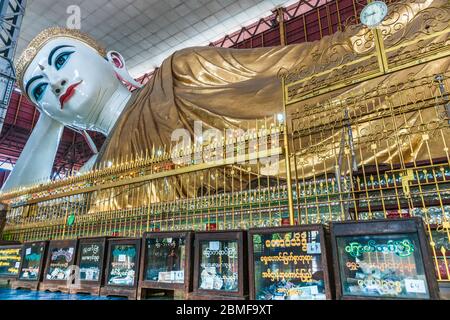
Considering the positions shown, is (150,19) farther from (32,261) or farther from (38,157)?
(32,261)

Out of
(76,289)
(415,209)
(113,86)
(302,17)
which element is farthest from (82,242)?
(302,17)

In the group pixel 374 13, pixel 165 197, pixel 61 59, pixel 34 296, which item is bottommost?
pixel 34 296

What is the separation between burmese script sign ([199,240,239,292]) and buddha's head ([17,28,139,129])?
14.1 ft

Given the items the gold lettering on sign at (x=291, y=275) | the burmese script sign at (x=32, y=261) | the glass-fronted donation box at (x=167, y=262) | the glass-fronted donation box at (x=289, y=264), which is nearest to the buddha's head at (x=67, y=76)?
the burmese script sign at (x=32, y=261)

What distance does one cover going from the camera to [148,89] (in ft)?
16.3

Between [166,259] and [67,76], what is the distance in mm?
4233

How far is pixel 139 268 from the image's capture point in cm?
196

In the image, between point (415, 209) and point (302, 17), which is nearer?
point (415, 209)

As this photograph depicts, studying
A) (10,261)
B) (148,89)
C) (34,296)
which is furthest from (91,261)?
(148,89)

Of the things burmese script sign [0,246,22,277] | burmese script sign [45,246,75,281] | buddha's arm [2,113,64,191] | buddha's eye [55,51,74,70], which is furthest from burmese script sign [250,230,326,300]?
buddha's arm [2,113,64,191]

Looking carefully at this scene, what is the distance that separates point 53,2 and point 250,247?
7491mm

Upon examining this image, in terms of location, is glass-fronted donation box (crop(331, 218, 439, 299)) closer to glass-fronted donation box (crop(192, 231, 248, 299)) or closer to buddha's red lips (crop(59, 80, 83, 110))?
glass-fronted donation box (crop(192, 231, 248, 299))
